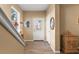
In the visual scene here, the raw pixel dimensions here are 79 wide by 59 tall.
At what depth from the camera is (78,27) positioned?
8.61 ft

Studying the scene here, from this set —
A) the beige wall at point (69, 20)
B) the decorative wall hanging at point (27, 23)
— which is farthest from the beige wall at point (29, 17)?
the beige wall at point (69, 20)

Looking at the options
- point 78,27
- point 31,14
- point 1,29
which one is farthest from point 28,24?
point 78,27

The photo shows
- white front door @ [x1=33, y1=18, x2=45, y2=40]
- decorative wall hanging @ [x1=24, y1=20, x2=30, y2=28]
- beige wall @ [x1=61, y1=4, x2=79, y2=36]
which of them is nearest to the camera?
decorative wall hanging @ [x1=24, y1=20, x2=30, y2=28]

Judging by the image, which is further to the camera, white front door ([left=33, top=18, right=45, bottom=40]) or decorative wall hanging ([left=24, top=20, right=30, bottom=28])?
white front door ([left=33, top=18, right=45, bottom=40])

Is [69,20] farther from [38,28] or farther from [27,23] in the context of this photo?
[27,23]

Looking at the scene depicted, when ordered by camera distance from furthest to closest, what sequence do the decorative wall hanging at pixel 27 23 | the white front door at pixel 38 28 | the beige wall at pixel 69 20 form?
1. the beige wall at pixel 69 20
2. the white front door at pixel 38 28
3. the decorative wall hanging at pixel 27 23

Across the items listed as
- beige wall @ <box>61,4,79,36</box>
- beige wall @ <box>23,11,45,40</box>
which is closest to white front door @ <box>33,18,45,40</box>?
beige wall @ <box>23,11,45,40</box>

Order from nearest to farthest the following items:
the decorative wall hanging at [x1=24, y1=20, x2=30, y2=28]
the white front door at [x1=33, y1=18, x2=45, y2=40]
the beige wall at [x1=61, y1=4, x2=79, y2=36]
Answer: the decorative wall hanging at [x1=24, y1=20, x2=30, y2=28], the white front door at [x1=33, y1=18, x2=45, y2=40], the beige wall at [x1=61, y1=4, x2=79, y2=36]

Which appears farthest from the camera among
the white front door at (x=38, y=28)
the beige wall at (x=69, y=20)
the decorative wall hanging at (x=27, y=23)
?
the beige wall at (x=69, y=20)

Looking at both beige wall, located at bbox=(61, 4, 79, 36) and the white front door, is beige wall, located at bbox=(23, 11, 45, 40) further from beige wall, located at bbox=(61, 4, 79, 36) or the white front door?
beige wall, located at bbox=(61, 4, 79, 36)

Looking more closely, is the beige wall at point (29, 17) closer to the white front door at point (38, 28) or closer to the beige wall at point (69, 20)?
the white front door at point (38, 28)
